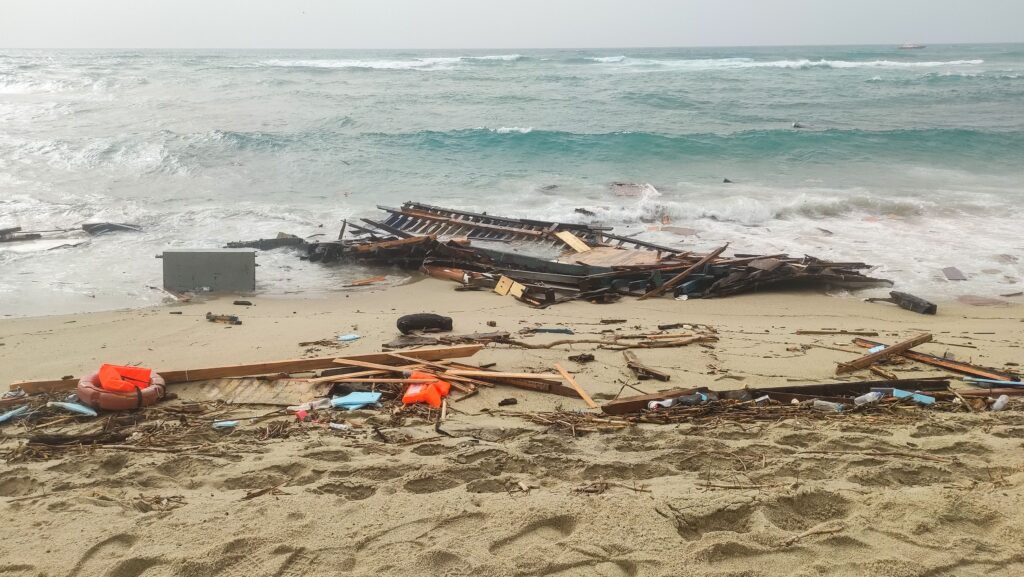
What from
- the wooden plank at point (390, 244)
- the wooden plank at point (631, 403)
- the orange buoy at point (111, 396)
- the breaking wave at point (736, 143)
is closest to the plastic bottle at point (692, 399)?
the wooden plank at point (631, 403)

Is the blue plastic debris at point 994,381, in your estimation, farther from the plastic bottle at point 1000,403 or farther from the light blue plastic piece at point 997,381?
the plastic bottle at point 1000,403

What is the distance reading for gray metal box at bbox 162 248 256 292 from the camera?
10.1 m

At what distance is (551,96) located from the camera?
3691 centimetres

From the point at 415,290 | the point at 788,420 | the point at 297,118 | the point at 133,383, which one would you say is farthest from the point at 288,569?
the point at 297,118

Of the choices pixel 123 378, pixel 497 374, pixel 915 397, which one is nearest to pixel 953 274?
pixel 915 397

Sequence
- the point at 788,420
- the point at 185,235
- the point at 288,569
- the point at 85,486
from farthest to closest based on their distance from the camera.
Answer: the point at 185,235
the point at 788,420
the point at 85,486
the point at 288,569

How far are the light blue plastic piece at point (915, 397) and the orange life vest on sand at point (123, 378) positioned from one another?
610cm

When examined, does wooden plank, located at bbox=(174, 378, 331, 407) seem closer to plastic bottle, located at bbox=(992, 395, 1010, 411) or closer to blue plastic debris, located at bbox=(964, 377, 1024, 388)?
plastic bottle, located at bbox=(992, 395, 1010, 411)

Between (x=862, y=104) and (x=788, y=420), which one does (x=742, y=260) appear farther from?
(x=862, y=104)

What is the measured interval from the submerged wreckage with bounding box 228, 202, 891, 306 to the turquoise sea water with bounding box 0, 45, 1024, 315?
3.53 ft

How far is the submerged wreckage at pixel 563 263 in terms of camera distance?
10133mm

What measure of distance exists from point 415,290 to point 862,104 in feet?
106

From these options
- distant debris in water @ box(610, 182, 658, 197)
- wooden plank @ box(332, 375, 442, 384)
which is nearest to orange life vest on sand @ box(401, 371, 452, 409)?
wooden plank @ box(332, 375, 442, 384)

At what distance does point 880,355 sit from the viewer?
6.76 meters
